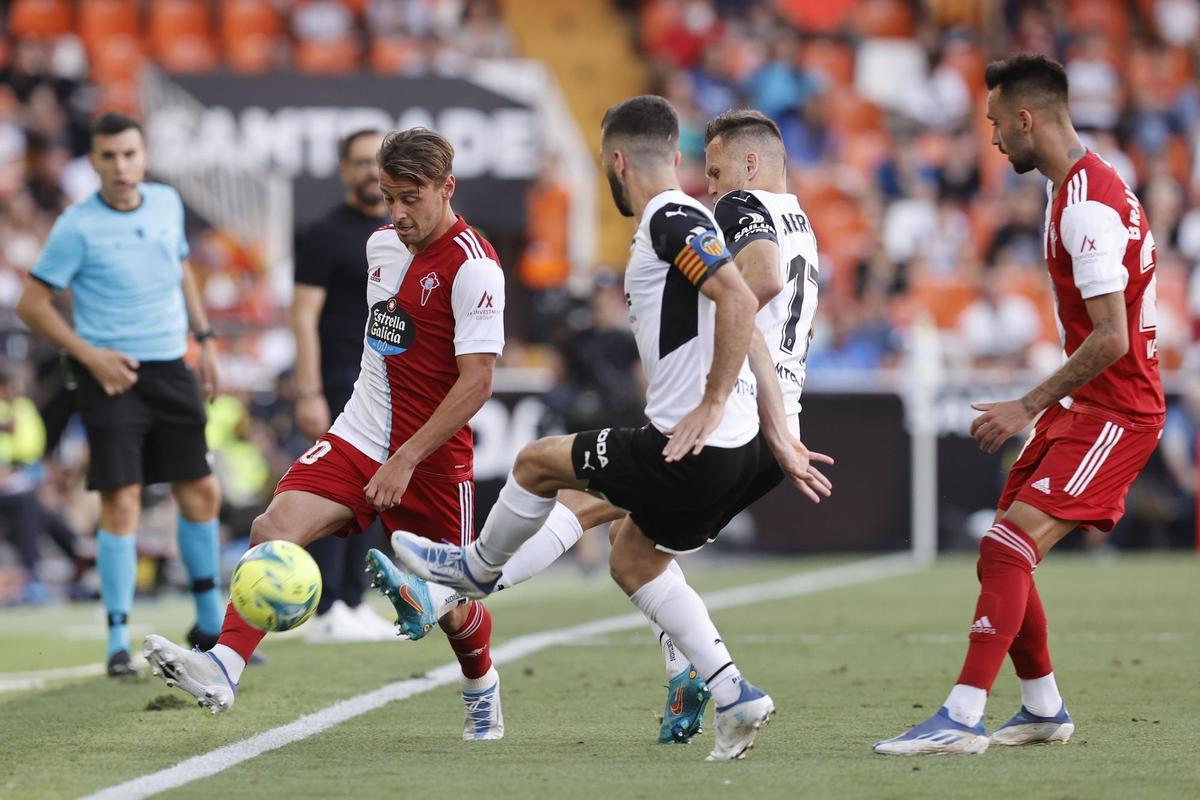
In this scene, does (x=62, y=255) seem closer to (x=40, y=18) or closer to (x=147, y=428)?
(x=147, y=428)

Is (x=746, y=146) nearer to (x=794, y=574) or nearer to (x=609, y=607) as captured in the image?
(x=609, y=607)

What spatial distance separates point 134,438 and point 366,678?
166cm

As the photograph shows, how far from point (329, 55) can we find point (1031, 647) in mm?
18080

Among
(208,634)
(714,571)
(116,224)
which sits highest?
(116,224)

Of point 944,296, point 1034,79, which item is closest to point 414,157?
point 1034,79

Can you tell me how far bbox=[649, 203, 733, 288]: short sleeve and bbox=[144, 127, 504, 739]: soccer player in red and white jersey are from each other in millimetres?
854

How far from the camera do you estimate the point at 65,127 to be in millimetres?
21906

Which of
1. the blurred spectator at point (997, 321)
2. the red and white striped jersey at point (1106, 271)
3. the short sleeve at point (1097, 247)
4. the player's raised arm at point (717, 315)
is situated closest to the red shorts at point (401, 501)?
the player's raised arm at point (717, 315)

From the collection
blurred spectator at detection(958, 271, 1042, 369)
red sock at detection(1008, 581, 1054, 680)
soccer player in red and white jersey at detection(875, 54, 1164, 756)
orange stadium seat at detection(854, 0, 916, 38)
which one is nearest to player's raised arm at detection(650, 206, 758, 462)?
soccer player in red and white jersey at detection(875, 54, 1164, 756)

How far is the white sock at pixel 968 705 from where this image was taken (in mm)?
5922

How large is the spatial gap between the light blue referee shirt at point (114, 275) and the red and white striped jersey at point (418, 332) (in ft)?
8.61

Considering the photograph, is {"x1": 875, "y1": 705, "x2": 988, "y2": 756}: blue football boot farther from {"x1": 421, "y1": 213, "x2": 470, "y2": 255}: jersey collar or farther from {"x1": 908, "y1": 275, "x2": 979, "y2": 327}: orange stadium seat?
{"x1": 908, "y1": 275, "x2": 979, "y2": 327}: orange stadium seat

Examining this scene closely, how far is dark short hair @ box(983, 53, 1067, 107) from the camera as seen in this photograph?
6113 mm

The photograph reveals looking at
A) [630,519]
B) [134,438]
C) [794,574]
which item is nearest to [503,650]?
[134,438]
